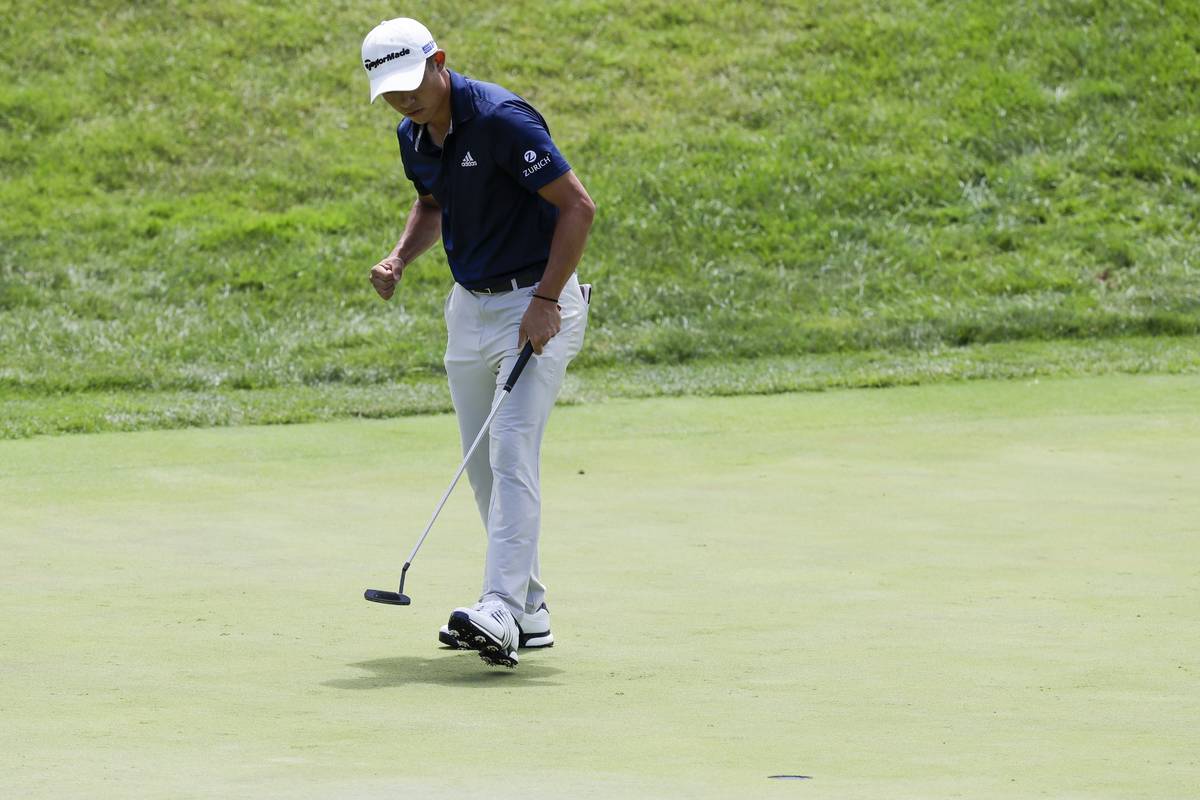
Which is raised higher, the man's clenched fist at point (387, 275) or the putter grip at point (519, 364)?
the man's clenched fist at point (387, 275)

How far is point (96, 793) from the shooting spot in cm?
383

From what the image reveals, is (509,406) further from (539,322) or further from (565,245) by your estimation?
(565,245)

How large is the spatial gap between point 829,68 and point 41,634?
17.1 metres

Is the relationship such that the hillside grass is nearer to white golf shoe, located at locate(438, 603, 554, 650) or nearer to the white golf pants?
the white golf pants

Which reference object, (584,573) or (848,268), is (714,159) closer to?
(848,268)

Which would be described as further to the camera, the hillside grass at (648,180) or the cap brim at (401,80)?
the hillside grass at (648,180)

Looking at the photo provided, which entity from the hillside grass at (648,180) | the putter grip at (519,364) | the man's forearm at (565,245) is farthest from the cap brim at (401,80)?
the hillside grass at (648,180)

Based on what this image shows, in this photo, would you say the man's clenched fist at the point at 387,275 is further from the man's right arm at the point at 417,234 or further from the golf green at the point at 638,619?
the golf green at the point at 638,619

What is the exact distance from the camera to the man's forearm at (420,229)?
251 inches

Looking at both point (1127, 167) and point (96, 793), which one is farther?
point (1127, 167)

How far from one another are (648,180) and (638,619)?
44.0 ft

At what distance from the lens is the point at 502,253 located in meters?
5.82

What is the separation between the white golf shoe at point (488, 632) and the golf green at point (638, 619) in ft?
0.20

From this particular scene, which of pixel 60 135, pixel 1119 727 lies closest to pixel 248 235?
pixel 60 135
